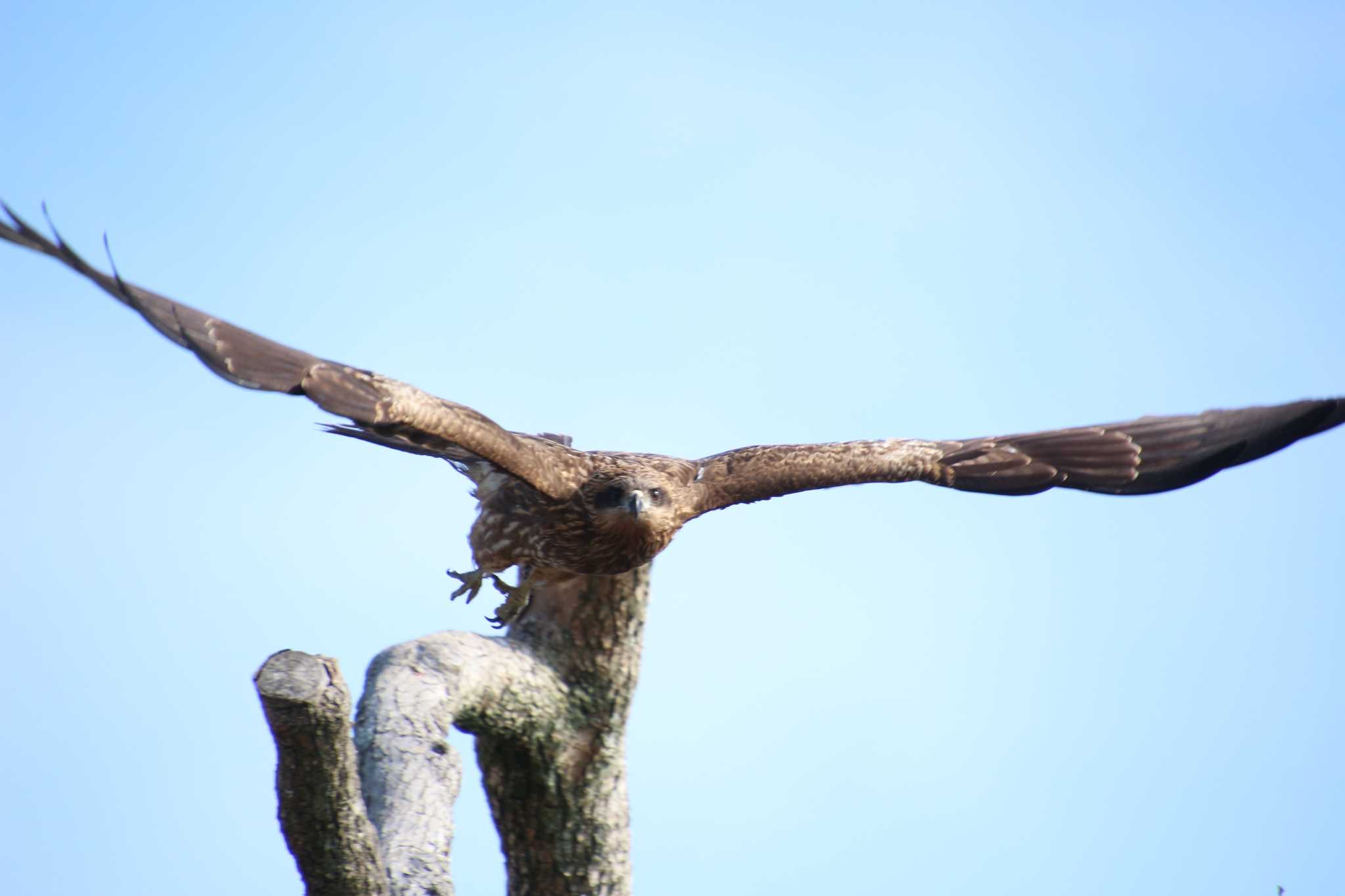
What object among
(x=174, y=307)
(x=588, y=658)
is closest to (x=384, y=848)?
(x=588, y=658)

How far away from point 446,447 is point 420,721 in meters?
1.39

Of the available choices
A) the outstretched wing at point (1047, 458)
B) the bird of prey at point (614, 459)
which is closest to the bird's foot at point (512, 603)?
the bird of prey at point (614, 459)

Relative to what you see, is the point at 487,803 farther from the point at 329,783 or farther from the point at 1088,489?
the point at 1088,489

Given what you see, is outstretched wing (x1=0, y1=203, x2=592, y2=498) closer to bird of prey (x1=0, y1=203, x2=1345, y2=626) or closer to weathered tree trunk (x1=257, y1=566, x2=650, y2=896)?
bird of prey (x1=0, y1=203, x2=1345, y2=626)

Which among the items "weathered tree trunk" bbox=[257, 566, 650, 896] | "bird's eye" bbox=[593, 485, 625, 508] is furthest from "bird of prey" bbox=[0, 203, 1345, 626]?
"weathered tree trunk" bbox=[257, 566, 650, 896]

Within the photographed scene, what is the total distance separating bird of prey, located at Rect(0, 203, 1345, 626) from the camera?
6.27 metres

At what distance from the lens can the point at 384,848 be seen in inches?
251

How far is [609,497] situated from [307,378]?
1.81m

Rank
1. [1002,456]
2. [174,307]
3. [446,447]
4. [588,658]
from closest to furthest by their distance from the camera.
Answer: [174,307] → [446,447] → [588,658] → [1002,456]

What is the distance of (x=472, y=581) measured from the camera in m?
8.27

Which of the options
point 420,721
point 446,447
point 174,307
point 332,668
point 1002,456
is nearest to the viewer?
point 332,668

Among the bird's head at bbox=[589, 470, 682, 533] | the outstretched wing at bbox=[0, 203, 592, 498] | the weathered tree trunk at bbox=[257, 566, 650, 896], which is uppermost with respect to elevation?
the outstretched wing at bbox=[0, 203, 592, 498]

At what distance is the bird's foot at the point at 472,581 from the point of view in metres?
8.25

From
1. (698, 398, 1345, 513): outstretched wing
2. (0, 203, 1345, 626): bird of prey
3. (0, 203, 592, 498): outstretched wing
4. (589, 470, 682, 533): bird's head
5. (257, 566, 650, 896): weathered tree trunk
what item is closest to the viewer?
(0, 203, 592, 498): outstretched wing
